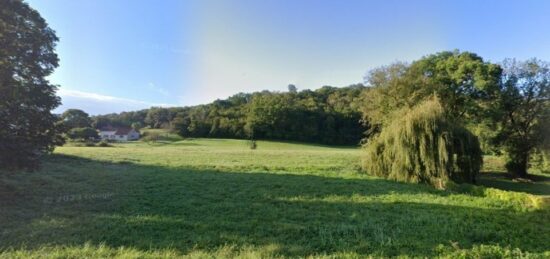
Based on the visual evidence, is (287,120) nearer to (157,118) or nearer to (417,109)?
(157,118)

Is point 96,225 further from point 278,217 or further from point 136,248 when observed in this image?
point 278,217

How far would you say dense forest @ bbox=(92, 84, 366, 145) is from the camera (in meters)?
72.5

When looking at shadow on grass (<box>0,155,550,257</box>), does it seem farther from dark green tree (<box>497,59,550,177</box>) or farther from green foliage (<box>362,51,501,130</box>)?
dark green tree (<box>497,59,550,177</box>)

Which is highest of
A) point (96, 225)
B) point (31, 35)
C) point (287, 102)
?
point (287, 102)

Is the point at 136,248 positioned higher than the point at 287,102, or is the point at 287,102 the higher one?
the point at 287,102

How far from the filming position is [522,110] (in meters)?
28.5

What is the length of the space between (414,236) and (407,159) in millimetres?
11103

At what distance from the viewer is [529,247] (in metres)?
6.13

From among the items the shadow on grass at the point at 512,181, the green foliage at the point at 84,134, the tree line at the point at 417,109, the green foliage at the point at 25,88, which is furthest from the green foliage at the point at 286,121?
the green foliage at the point at 25,88

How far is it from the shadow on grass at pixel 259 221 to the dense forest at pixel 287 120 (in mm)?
55713

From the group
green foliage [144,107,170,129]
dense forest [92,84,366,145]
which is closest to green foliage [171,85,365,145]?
dense forest [92,84,366,145]

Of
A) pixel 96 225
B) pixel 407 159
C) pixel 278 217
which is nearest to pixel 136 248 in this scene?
pixel 96 225

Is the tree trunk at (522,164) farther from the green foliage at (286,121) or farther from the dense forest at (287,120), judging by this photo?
the green foliage at (286,121)

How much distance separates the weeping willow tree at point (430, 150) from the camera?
1650 centimetres
